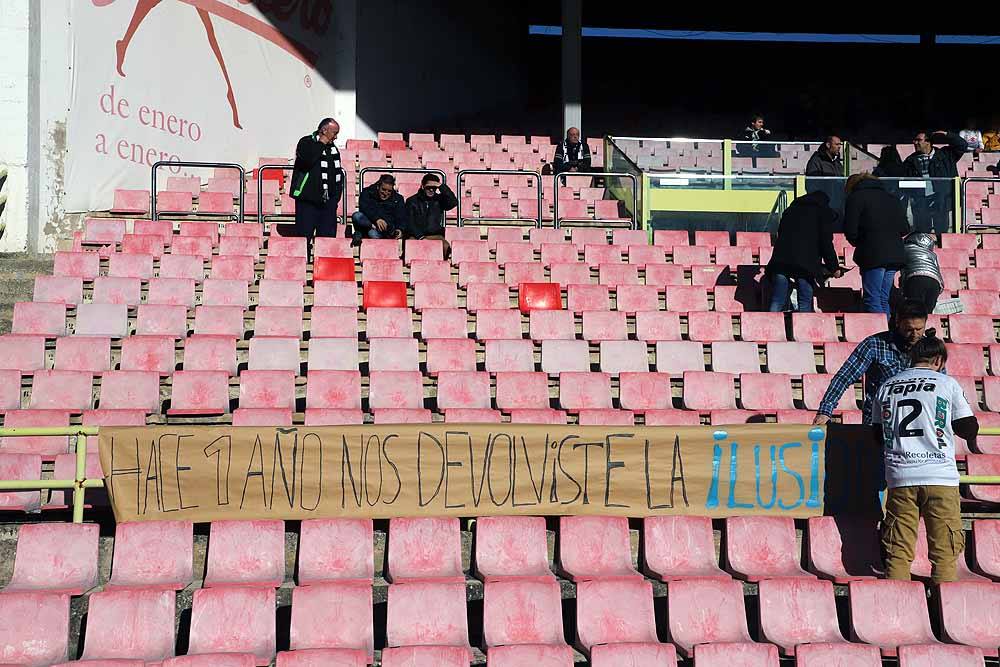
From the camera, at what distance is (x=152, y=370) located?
27.2 feet

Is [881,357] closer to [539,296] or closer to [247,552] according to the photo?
[247,552]

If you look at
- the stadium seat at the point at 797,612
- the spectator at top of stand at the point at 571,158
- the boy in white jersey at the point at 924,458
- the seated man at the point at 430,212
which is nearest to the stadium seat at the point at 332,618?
the stadium seat at the point at 797,612

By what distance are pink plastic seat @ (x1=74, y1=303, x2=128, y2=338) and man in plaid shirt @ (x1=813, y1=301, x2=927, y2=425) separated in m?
5.11

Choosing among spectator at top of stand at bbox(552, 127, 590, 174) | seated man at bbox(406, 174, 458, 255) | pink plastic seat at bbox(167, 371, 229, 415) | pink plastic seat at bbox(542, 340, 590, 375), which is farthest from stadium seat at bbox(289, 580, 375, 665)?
spectator at top of stand at bbox(552, 127, 590, 174)

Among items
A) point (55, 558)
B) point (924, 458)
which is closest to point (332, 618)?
point (55, 558)

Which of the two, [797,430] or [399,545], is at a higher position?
[797,430]

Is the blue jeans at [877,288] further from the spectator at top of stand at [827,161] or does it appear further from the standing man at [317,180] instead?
the standing man at [317,180]

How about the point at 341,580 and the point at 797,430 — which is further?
the point at 797,430

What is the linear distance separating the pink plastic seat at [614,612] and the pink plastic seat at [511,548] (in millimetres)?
468

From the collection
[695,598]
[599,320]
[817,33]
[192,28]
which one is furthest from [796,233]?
[817,33]

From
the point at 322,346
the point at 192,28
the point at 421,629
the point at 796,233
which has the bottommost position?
the point at 421,629

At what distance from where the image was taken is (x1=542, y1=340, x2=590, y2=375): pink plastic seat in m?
8.62

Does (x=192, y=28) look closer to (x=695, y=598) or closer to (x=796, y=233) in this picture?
(x=796, y=233)

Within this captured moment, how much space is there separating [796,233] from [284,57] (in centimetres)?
1014
